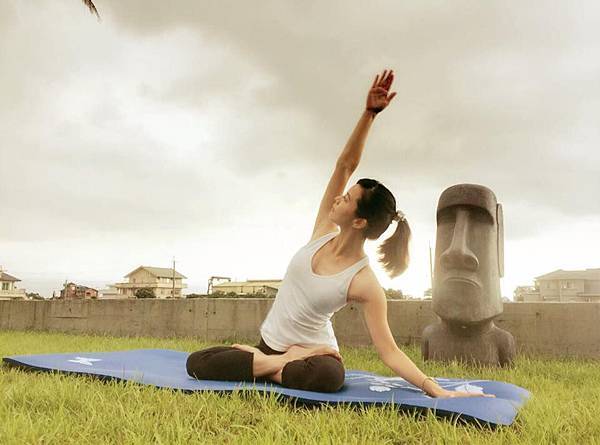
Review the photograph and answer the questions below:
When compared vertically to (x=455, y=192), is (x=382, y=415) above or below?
below

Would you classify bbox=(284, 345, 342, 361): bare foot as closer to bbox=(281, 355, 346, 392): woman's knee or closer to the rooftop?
bbox=(281, 355, 346, 392): woman's knee

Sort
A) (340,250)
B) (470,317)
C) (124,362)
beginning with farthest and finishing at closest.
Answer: (470,317), (124,362), (340,250)

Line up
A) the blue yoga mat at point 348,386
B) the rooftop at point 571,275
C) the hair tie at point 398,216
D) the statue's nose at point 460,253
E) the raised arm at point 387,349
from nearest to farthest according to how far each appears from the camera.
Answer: the blue yoga mat at point 348,386, the raised arm at point 387,349, the hair tie at point 398,216, the statue's nose at point 460,253, the rooftop at point 571,275

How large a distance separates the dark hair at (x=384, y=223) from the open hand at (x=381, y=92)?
1.43ft

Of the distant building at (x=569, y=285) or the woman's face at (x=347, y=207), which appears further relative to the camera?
the distant building at (x=569, y=285)

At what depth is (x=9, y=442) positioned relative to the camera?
1878 millimetres

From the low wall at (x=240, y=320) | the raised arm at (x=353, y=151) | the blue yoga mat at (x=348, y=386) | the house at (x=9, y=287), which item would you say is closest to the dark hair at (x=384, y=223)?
the raised arm at (x=353, y=151)

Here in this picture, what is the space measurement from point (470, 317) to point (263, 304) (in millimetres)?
3488

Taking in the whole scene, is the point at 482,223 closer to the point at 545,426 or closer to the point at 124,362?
the point at 545,426

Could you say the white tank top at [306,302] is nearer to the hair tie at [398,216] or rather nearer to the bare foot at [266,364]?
the bare foot at [266,364]

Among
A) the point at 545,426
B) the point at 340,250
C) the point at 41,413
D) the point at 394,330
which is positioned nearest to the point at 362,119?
the point at 340,250

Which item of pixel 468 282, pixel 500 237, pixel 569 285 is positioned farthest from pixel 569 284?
pixel 468 282

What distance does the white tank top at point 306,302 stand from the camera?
2871 mm

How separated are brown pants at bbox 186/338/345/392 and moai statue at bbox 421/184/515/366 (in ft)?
6.79
